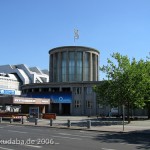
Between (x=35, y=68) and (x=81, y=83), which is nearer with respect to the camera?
(x=81, y=83)

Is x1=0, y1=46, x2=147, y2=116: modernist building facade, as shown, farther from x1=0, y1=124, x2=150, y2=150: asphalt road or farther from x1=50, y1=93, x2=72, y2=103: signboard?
x1=0, y1=124, x2=150, y2=150: asphalt road

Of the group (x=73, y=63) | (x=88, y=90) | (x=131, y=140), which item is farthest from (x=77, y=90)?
(x=131, y=140)

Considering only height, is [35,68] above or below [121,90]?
above

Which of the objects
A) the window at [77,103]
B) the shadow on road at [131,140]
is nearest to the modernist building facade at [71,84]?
the window at [77,103]

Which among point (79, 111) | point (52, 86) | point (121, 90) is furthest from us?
point (52, 86)

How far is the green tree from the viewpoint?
152 ft

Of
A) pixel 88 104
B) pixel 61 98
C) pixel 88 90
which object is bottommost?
pixel 88 104

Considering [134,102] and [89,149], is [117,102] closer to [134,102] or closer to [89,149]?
[134,102]

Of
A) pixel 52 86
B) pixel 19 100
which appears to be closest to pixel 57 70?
pixel 52 86

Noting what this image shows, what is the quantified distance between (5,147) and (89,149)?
4.27m

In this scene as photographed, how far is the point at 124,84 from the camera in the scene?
46281mm

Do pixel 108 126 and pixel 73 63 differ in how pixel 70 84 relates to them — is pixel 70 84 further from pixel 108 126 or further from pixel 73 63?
pixel 108 126

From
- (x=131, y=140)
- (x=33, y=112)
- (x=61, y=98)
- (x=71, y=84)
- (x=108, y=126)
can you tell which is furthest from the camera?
→ (x=71, y=84)

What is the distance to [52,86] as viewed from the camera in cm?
9575
